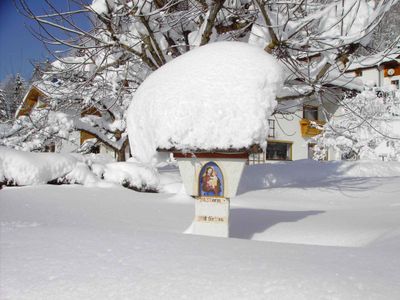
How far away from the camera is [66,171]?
305 inches

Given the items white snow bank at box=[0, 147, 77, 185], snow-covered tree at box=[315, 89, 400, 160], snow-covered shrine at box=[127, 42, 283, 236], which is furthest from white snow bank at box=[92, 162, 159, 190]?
snow-covered tree at box=[315, 89, 400, 160]

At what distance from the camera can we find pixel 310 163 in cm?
1216

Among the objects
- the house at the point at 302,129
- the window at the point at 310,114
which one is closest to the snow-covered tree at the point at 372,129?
the house at the point at 302,129

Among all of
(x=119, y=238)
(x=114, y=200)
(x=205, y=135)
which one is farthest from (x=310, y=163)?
(x=119, y=238)

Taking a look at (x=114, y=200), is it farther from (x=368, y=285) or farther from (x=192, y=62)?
(x=368, y=285)

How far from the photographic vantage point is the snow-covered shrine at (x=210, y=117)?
3.16m

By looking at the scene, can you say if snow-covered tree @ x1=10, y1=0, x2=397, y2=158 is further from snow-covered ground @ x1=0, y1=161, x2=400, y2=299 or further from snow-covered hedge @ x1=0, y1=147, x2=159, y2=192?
snow-covered ground @ x1=0, y1=161, x2=400, y2=299

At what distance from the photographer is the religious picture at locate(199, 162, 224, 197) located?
11.6ft

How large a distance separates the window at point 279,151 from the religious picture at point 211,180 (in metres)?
18.0

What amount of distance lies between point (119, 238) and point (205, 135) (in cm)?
118

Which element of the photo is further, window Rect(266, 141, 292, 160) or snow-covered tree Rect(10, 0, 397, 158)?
window Rect(266, 141, 292, 160)

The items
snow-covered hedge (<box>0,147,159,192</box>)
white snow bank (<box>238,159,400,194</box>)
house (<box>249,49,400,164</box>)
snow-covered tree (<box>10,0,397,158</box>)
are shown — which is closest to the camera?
snow-covered tree (<box>10,0,397,158</box>)

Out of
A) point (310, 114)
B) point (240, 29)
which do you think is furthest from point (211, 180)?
point (310, 114)

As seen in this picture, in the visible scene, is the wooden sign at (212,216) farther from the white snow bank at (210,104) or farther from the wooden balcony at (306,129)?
the wooden balcony at (306,129)
